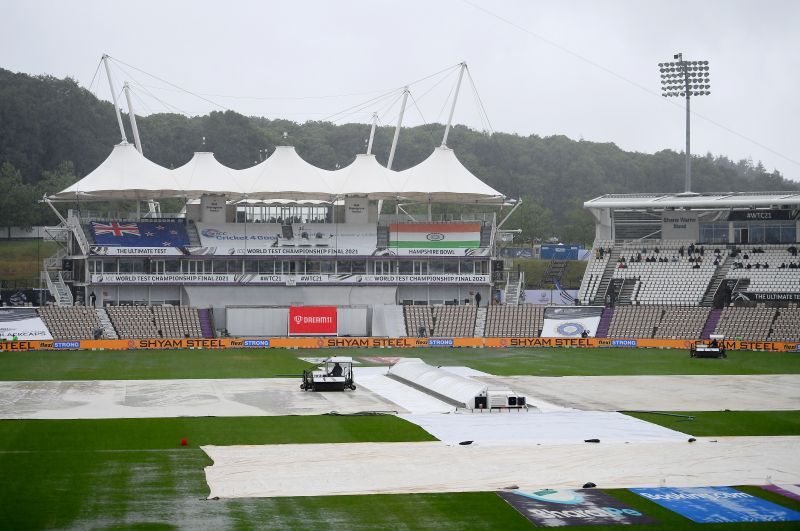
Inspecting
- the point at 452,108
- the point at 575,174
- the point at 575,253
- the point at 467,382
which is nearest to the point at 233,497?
the point at 467,382

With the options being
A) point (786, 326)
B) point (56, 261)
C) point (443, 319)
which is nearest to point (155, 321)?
point (56, 261)

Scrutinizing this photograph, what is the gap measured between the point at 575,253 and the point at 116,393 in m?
81.6

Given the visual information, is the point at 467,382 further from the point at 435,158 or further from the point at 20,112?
the point at 20,112

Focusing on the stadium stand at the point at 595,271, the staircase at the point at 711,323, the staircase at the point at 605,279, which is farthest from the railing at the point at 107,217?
the staircase at the point at 711,323

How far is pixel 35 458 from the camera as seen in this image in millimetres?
30859

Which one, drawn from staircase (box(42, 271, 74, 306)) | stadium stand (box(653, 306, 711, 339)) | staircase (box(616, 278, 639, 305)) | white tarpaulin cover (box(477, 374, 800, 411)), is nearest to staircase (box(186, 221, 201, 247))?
staircase (box(42, 271, 74, 306))

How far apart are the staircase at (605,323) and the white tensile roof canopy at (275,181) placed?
1507 cm

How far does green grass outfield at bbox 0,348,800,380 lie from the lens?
57375 millimetres

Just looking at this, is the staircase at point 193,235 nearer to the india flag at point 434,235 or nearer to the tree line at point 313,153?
the india flag at point 434,235

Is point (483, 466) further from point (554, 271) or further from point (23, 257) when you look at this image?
point (23, 257)

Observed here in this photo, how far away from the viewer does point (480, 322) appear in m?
83.7

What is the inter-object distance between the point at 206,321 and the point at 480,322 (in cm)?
2150

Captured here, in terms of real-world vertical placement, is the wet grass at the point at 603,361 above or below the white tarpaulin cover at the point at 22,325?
below

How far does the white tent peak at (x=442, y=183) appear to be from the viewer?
89812mm
